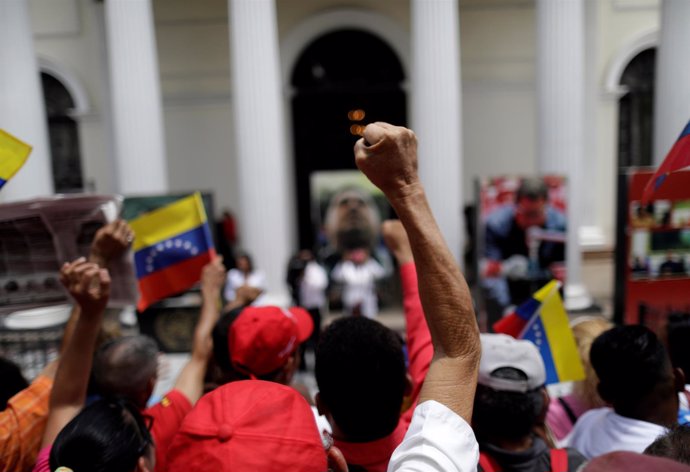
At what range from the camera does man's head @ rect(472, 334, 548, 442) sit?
156 cm

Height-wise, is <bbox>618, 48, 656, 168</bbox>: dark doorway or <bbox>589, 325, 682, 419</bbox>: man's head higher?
<bbox>618, 48, 656, 168</bbox>: dark doorway

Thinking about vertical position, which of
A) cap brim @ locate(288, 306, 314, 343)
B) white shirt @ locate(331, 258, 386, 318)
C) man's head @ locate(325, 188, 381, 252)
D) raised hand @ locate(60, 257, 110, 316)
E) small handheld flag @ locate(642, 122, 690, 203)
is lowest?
white shirt @ locate(331, 258, 386, 318)

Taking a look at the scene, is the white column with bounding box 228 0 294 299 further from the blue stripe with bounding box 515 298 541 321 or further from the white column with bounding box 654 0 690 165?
the blue stripe with bounding box 515 298 541 321

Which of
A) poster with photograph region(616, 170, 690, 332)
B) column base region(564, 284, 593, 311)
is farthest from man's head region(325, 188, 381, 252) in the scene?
poster with photograph region(616, 170, 690, 332)

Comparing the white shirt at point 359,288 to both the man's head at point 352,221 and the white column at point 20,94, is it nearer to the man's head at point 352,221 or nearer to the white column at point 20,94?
the man's head at point 352,221

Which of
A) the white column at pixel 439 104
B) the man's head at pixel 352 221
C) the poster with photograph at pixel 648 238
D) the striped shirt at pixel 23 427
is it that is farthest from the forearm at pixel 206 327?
the man's head at pixel 352 221

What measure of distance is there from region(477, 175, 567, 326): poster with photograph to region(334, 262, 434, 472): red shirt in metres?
4.44

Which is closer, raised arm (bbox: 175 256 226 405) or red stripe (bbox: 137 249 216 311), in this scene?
raised arm (bbox: 175 256 226 405)

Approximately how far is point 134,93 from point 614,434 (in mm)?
7557

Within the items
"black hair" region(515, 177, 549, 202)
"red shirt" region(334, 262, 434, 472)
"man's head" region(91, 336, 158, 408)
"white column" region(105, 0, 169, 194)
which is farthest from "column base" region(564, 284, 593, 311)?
"man's head" region(91, 336, 158, 408)

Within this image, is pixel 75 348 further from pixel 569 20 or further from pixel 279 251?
pixel 569 20

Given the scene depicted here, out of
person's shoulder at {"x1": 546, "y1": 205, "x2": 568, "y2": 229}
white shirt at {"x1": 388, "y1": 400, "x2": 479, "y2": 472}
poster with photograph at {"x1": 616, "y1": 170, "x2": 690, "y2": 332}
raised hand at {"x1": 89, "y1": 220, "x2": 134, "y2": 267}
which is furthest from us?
person's shoulder at {"x1": 546, "y1": 205, "x2": 568, "y2": 229}

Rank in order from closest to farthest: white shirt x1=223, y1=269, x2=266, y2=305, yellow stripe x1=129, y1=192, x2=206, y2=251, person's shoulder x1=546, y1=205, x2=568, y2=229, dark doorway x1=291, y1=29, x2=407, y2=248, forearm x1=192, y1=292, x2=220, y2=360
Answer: forearm x1=192, y1=292, x2=220, y2=360
yellow stripe x1=129, y1=192, x2=206, y2=251
person's shoulder x1=546, y1=205, x2=568, y2=229
white shirt x1=223, y1=269, x2=266, y2=305
dark doorway x1=291, y1=29, x2=407, y2=248

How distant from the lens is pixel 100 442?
141 centimetres
